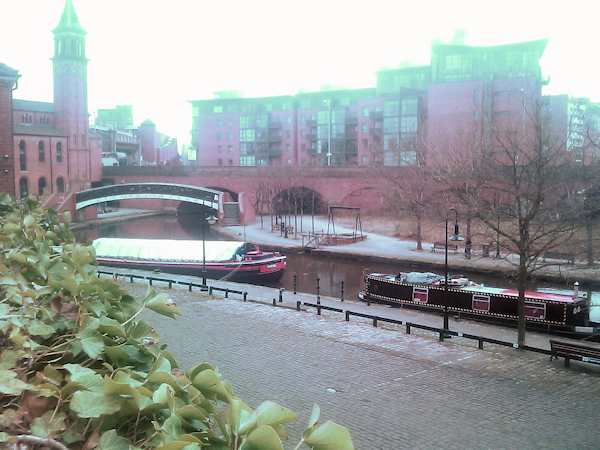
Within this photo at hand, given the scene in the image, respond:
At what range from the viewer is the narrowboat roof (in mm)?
31961

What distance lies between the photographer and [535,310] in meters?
19.7

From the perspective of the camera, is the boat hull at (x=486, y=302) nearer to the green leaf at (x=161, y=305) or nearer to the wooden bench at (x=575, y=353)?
the wooden bench at (x=575, y=353)

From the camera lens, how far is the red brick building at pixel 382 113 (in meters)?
53.8

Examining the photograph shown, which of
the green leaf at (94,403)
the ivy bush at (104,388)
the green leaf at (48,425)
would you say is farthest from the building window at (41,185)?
the green leaf at (94,403)

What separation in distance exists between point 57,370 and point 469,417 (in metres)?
8.88

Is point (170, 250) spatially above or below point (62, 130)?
below

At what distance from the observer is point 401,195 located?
1538 inches

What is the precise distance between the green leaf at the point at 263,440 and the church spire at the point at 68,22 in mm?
73844

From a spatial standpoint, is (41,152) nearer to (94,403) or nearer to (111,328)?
(111,328)

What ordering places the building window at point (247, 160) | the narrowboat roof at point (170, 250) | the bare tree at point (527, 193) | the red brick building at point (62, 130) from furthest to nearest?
the building window at point (247, 160) < the red brick building at point (62, 130) < the narrowboat roof at point (170, 250) < the bare tree at point (527, 193)

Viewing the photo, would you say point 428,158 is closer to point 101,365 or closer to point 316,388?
point 316,388

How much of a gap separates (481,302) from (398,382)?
1019 cm

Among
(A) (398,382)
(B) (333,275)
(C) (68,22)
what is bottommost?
(B) (333,275)

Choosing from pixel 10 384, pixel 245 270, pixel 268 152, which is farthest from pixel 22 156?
pixel 10 384
